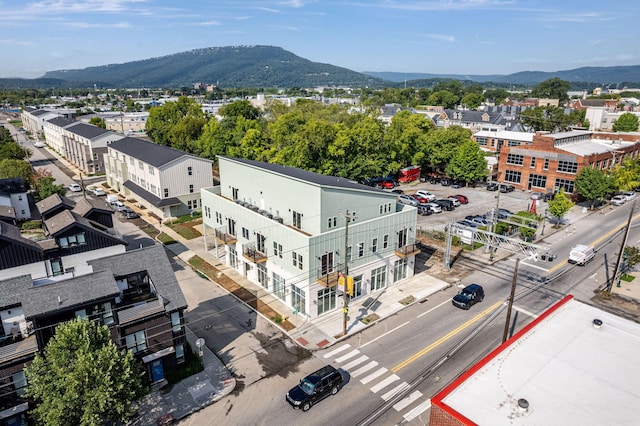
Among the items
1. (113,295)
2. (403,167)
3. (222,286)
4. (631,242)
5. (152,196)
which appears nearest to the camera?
(113,295)

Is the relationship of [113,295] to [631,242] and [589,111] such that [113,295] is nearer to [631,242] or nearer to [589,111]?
[631,242]

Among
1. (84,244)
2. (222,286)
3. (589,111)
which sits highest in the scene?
(589,111)

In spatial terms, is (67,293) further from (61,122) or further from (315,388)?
(61,122)

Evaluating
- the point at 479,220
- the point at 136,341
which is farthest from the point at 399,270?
the point at 136,341

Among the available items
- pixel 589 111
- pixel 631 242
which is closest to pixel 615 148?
pixel 631 242

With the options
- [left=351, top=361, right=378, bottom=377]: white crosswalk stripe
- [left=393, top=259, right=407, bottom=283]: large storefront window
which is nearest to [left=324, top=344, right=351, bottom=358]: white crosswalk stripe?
[left=351, top=361, right=378, bottom=377]: white crosswalk stripe

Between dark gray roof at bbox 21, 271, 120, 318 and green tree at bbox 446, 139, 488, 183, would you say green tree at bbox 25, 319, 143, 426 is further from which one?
green tree at bbox 446, 139, 488, 183

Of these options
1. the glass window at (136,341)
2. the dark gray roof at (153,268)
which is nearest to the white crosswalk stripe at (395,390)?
the dark gray roof at (153,268)
